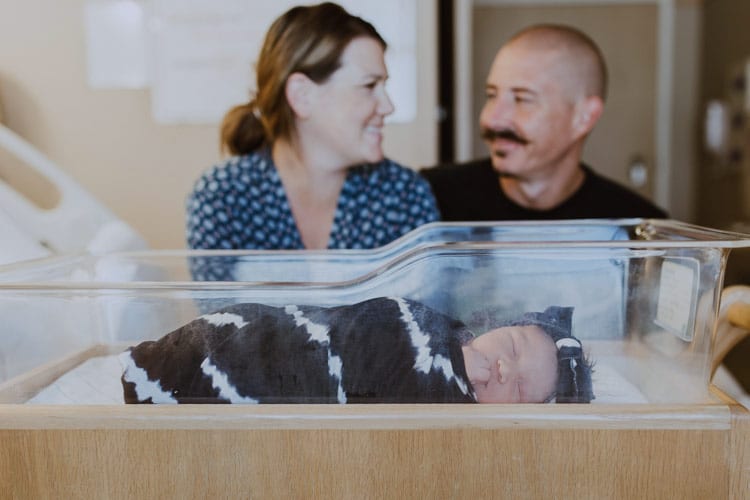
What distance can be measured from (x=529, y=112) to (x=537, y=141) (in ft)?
0.22

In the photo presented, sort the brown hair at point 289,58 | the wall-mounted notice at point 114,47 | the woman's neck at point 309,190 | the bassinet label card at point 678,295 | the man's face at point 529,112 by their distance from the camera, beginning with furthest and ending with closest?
the wall-mounted notice at point 114,47 → the man's face at point 529,112 → the woman's neck at point 309,190 → the brown hair at point 289,58 → the bassinet label card at point 678,295

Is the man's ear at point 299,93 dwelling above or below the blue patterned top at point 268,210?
above

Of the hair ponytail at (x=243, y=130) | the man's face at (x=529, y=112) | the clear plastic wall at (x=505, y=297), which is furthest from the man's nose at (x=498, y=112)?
the clear plastic wall at (x=505, y=297)

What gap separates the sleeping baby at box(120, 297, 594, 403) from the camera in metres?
0.74

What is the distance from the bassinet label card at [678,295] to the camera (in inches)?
30.5

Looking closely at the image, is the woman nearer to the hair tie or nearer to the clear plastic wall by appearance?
the clear plastic wall

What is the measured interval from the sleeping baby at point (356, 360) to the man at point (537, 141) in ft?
2.86

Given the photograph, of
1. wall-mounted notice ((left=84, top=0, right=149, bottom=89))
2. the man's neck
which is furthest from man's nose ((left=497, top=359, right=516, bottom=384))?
wall-mounted notice ((left=84, top=0, right=149, bottom=89))

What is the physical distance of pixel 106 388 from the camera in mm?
790

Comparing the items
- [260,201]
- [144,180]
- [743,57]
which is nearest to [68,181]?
[144,180]

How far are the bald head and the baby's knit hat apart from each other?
92 cm

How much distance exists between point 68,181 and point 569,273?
1142 mm

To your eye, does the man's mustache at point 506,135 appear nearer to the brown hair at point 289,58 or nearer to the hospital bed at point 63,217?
the brown hair at point 289,58

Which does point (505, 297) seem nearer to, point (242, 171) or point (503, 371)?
point (503, 371)
